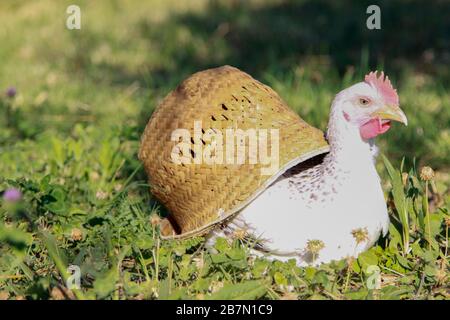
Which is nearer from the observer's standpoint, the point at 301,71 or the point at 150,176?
the point at 150,176

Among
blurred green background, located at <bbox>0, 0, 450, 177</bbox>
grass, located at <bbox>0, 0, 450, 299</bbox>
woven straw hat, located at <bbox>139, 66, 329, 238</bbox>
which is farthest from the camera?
blurred green background, located at <bbox>0, 0, 450, 177</bbox>

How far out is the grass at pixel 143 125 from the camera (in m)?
3.01

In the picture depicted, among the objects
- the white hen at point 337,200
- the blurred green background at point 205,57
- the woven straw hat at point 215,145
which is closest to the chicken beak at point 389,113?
the white hen at point 337,200

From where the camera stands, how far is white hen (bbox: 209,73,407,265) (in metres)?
3.07

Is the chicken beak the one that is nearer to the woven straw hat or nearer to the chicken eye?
the chicken eye

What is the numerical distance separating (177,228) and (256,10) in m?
4.36

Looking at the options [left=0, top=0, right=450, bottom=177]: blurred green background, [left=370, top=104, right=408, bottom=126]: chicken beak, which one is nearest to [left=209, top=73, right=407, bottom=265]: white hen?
[left=370, top=104, right=408, bottom=126]: chicken beak

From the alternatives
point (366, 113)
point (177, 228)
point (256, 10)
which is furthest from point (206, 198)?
point (256, 10)

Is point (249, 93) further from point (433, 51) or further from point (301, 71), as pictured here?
point (433, 51)

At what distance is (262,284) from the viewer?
113 inches

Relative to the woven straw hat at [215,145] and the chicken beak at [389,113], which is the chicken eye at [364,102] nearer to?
the chicken beak at [389,113]

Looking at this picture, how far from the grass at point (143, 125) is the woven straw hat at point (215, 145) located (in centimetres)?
15

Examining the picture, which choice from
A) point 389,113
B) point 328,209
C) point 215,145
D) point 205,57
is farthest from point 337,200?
point 205,57
